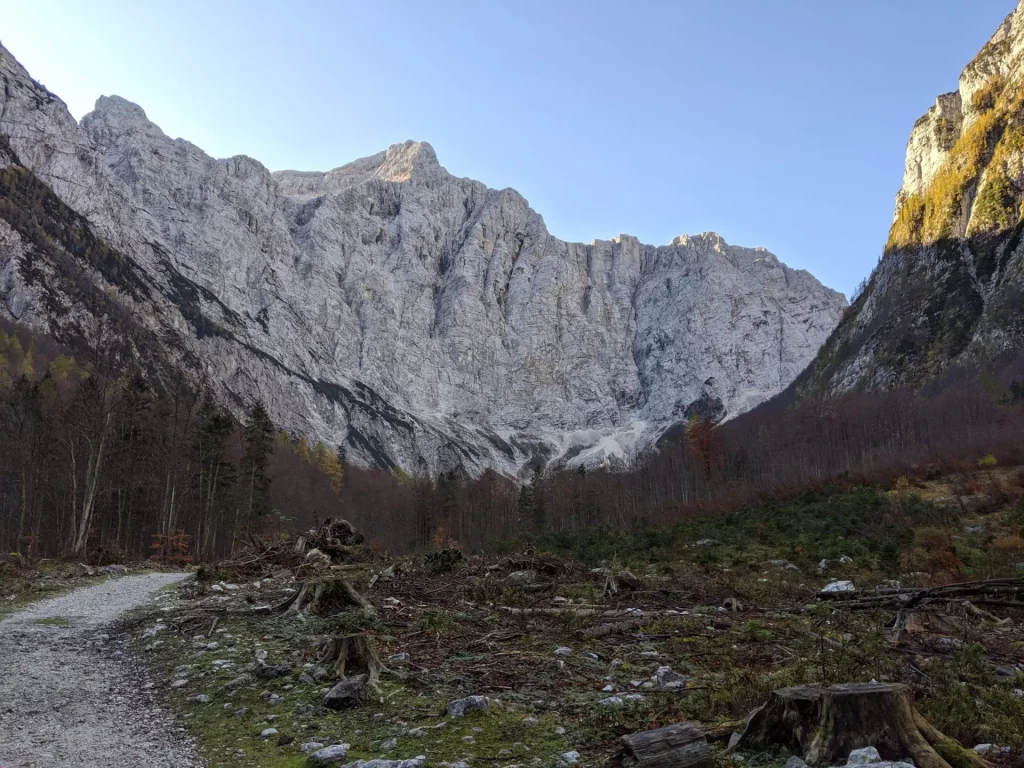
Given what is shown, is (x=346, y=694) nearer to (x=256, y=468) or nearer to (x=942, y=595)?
(x=942, y=595)

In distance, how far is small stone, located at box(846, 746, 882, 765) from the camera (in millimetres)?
3344

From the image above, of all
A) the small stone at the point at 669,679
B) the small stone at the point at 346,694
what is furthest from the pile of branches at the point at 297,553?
the small stone at the point at 669,679

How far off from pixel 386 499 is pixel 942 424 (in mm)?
84744

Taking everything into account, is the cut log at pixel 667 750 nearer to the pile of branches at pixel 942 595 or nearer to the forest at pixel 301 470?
the pile of branches at pixel 942 595

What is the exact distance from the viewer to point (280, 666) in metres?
8.00

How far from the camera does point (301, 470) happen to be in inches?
3469

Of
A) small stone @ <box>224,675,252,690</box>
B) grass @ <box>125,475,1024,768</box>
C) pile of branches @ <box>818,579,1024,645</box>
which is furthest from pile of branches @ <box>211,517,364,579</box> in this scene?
pile of branches @ <box>818,579,1024,645</box>

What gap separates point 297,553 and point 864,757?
24954mm

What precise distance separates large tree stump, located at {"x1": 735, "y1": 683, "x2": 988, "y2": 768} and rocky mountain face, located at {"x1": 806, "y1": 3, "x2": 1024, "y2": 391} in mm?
116673

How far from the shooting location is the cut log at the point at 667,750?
3.77 metres

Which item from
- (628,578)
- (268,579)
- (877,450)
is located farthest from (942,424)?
(268,579)

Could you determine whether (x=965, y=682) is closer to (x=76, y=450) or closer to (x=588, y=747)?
(x=588, y=747)

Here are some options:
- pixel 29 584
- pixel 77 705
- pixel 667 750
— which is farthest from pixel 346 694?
pixel 29 584

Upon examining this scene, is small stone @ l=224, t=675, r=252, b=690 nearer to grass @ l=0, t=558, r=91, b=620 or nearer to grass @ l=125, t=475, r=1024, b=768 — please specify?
grass @ l=125, t=475, r=1024, b=768
